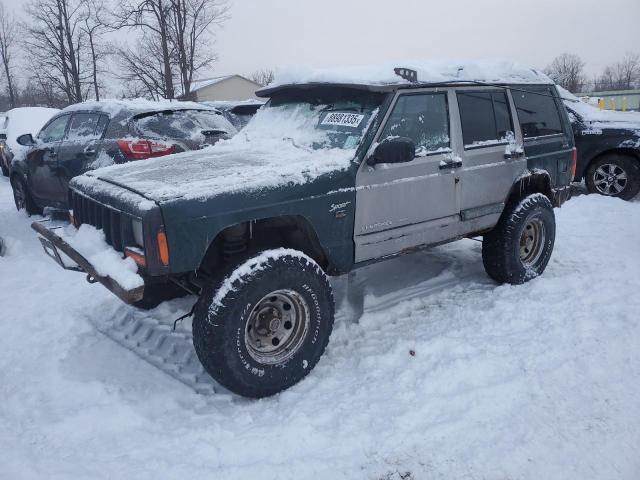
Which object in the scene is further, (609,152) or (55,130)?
(609,152)

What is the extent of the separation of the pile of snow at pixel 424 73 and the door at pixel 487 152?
17cm

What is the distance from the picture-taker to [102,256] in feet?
9.93

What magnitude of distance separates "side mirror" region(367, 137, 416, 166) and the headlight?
1558mm

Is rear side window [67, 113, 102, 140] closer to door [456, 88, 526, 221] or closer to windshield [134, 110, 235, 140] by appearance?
windshield [134, 110, 235, 140]

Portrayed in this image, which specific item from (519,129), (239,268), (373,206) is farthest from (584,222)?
(239,268)

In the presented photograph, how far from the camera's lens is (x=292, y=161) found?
3.45 m

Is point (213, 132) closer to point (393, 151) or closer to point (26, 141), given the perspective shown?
point (26, 141)

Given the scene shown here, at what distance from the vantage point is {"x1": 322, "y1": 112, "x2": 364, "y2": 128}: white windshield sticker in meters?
3.65

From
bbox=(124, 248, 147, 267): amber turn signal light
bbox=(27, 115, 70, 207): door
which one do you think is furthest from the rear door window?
bbox=(124, 248, 147, 267): amber turn signal light

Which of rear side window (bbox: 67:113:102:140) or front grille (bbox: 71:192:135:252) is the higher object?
rear side window (bbox: 67:113:102:140)

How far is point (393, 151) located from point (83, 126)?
5.00 metres

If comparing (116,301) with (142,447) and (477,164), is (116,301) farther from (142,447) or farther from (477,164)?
(477,164)

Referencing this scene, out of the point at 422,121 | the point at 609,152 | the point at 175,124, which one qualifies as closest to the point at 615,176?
the point at 609,152

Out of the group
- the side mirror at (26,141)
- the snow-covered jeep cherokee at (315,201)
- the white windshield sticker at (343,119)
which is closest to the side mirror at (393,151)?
the snow-covered jeep cherokee at (315,201)
